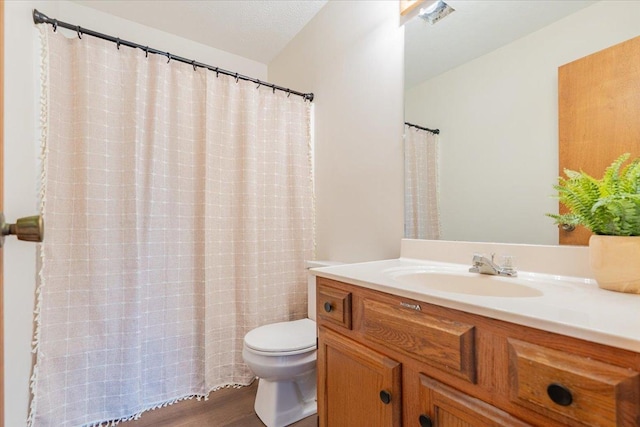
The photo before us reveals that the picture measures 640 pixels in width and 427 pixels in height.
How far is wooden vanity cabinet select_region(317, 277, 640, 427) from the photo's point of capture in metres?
0.48

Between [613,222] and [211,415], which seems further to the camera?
[211,415]

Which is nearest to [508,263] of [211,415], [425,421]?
[425,421]

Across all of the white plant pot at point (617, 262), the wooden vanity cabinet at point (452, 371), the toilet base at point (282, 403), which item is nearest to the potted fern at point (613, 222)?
the white plant pot at point (617, 262)

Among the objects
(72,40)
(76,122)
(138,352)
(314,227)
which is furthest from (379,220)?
(72,40)

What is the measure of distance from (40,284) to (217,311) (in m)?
0.84

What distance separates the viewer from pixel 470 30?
126 centimetres

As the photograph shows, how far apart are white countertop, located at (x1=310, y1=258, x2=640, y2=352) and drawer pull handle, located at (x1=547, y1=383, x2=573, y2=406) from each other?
0.10 m

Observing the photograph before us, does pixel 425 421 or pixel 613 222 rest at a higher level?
pixel 613 222

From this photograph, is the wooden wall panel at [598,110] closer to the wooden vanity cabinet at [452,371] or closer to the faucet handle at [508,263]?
the faucet handle at [508,263]

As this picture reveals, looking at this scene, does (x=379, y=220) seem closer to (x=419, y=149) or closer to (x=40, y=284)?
(x=419, y=149)

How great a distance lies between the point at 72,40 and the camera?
55.3 inches

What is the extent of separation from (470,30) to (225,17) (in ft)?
5.44

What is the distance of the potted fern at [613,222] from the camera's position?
0.72 m

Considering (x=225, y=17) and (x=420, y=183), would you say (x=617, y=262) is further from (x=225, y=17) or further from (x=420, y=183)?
(x=225, y=17)
